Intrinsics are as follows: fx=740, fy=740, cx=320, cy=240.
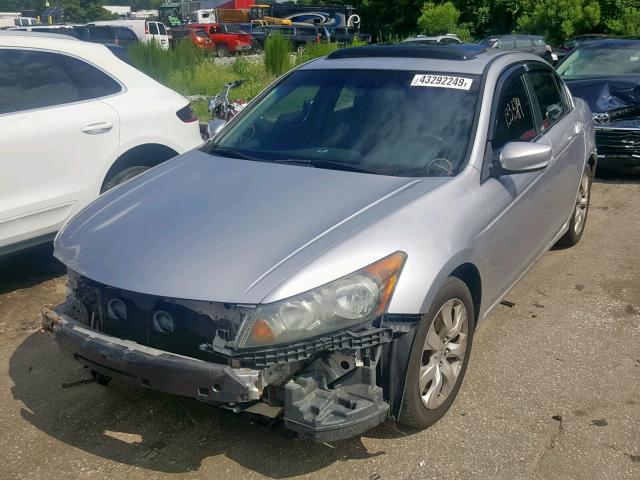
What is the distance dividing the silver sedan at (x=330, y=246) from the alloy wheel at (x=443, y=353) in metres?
0.01

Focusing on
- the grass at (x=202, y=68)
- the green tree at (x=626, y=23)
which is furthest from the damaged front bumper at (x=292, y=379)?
the green tree at (x=626, y=23)

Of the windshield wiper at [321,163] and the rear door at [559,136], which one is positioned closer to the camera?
the windshield wiper at [321,163]

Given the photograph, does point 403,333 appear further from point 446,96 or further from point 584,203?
point 584,203

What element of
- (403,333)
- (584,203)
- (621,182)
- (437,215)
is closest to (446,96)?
(437,215)

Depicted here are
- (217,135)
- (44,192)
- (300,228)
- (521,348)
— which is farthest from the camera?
(44,192)

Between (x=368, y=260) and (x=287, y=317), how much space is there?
415 millimetres

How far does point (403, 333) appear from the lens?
→ 294cm

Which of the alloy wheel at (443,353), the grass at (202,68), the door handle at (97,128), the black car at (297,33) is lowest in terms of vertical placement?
the black car at (297,33)

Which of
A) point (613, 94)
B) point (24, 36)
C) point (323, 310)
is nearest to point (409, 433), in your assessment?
point (323, 310)

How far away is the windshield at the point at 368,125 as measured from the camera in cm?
382

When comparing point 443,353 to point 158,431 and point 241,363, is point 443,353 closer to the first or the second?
point 241,363

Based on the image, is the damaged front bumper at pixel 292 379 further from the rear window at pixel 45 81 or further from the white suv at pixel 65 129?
the rear window at pixel 45 81

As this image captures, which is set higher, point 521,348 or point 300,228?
point 300,228

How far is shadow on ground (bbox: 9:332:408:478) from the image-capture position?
322 centimetres
